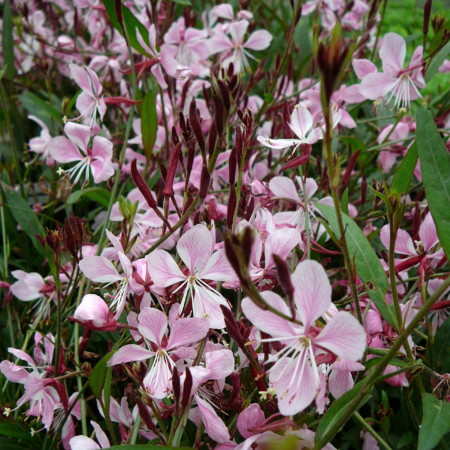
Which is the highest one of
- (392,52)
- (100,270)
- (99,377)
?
(392,52)

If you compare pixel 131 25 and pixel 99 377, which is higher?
pixel 131 25

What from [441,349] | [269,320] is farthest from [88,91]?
[441,349]

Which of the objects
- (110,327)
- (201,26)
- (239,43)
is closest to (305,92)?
(239,43)

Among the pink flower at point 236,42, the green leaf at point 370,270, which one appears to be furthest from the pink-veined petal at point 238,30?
the green leaf at point 370,270

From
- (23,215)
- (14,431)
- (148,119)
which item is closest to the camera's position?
(14,431)

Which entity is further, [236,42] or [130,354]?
[236,42]

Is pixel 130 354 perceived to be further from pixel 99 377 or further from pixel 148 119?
pixel 148 119
